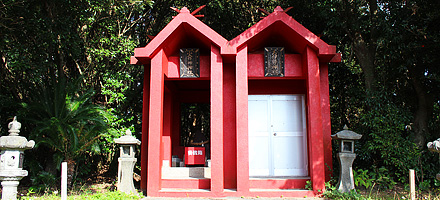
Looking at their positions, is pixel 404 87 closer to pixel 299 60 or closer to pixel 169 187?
pixel 299 60

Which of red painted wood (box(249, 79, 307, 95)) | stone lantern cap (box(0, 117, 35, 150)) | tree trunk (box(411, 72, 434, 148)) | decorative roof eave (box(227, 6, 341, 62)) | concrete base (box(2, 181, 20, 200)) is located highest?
decorative roof eave (box(227, 6, 341, 62))

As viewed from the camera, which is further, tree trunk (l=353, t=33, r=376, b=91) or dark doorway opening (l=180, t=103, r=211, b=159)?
dark doorway opening (l=180, t=103, r=211, b=159)

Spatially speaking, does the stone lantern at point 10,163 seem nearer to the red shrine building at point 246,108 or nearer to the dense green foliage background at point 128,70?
the dense green foliage background at point 128,70

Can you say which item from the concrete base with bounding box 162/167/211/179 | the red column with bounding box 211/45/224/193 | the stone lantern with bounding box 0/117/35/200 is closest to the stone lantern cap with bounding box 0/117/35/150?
the stone lantern with bounding box 0/117/35/200

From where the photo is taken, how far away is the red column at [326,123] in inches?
305

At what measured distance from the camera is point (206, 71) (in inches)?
322

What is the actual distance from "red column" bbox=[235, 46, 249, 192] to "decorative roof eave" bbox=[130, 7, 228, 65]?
0.61 meters

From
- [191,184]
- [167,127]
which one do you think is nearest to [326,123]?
[191,184]

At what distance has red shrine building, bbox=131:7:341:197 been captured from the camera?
7305 millimetres

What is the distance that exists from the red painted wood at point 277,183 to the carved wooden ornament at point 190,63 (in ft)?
9.54

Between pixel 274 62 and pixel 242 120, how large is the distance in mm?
1753

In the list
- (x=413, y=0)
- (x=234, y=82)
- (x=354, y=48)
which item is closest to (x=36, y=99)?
(x=234, y=82)

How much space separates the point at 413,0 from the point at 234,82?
16.1 ft

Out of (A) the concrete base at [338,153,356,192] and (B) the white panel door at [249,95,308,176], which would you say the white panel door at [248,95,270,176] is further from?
(A) the concrete base at [338,153,356,192]
